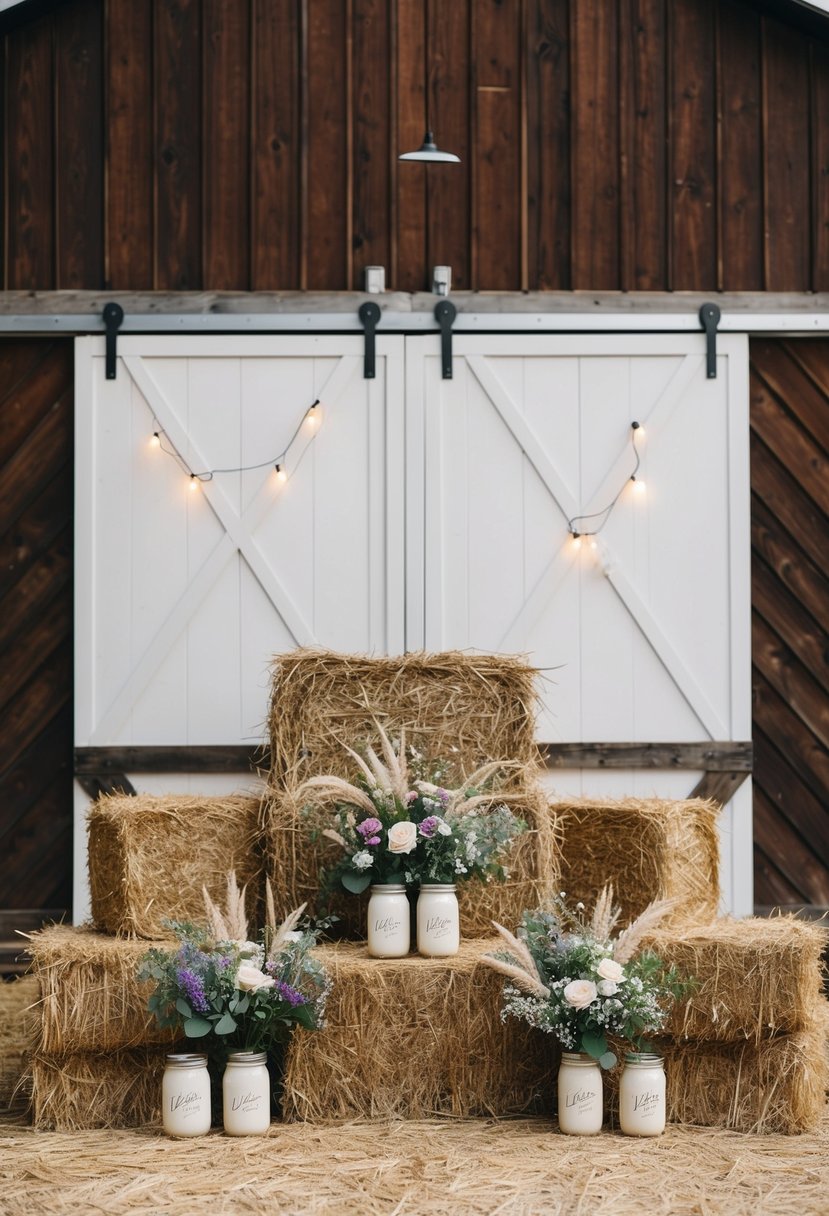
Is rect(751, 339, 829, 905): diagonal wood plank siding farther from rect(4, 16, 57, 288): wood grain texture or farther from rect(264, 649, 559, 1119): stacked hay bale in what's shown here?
rect(4, 16, 57, 288): wood grain texture

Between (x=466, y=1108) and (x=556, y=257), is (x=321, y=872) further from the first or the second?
(x=556, y=257)

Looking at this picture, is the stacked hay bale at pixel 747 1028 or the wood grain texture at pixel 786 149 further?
the wood grain texture at pixel 786 149

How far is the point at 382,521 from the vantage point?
5914mm

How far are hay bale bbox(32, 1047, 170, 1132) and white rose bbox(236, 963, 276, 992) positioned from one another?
0.41 m

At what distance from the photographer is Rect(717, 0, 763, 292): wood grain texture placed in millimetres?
6051

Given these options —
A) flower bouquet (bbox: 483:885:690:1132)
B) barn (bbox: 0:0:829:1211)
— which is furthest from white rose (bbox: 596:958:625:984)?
barn (bbox: 0:0:829:1211)

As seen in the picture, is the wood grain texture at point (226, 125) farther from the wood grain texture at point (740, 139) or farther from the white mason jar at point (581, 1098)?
the white mason jar at point (581, 1098)

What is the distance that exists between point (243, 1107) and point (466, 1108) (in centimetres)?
65

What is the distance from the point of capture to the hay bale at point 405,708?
487cm

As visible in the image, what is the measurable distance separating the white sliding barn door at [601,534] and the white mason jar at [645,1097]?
1.91 meters

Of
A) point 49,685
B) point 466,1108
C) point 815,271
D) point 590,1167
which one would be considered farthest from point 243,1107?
point 815,271

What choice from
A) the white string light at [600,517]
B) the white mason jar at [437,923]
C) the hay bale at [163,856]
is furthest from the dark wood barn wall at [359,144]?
the white mason jar at [437,923]

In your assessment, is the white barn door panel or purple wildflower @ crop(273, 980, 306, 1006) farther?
the white barn door panel

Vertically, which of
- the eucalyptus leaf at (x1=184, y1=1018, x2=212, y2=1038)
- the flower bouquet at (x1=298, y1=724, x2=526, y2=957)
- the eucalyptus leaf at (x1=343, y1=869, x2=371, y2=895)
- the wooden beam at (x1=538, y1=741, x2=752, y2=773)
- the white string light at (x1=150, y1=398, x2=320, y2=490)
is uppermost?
the white string light at (x1=150, y1=398, x2=320, y2=490)
